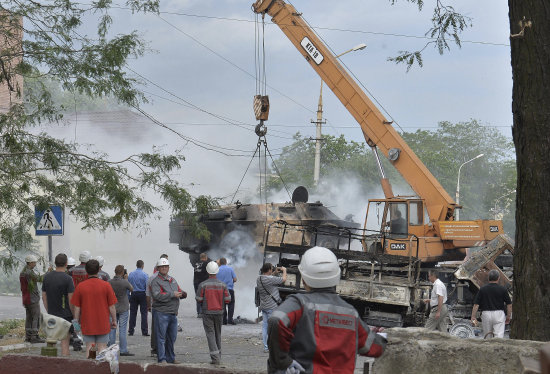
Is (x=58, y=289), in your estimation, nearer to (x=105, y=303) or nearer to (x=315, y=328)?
(x=105, y=303)

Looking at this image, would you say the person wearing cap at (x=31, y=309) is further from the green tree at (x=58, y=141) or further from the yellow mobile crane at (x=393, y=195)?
the yellow mobile crane at (x=393, y=195)

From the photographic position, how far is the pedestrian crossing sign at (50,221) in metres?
12.8

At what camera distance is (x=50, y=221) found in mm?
13094

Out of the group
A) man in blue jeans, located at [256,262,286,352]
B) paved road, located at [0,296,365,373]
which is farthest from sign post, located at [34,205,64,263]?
man in blue jeans, located at [256,262,286,352]

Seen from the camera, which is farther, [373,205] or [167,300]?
[373,205]

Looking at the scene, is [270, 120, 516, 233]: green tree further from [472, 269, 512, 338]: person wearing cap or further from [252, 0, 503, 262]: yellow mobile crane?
[472, 269, 512, 338]: person wearing cap

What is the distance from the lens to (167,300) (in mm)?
12461

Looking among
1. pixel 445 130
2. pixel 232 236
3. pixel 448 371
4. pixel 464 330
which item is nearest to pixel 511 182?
pixel 445 130

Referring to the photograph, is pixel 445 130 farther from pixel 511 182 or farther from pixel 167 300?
pixel 167 300

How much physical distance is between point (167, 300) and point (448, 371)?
22.1 feet

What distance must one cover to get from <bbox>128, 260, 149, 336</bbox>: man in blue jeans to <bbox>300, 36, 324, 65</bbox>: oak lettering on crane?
9219 millimetres

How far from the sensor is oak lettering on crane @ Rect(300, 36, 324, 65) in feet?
77.0

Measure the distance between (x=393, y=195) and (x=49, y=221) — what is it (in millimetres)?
10704

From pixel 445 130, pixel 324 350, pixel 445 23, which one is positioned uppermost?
pixel 445 130
